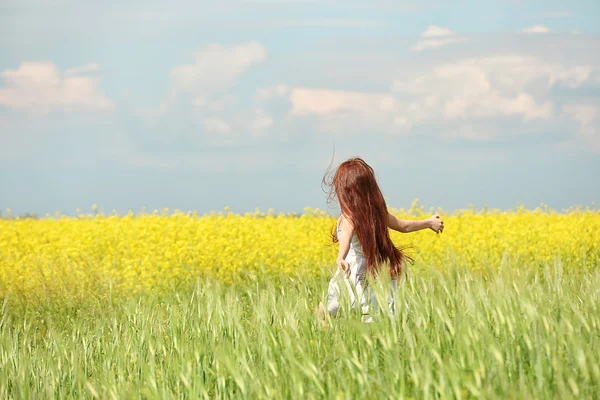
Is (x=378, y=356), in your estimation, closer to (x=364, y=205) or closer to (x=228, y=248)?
(x=364, y=205)

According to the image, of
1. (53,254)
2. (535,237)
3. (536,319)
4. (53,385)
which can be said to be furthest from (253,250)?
(536,319)

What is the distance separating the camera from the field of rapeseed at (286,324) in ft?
10.4

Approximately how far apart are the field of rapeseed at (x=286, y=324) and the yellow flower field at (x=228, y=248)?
36 mm

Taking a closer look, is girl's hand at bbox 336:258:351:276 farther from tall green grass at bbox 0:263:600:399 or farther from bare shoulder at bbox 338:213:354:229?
tall green grass at bbox 0:263:600:399

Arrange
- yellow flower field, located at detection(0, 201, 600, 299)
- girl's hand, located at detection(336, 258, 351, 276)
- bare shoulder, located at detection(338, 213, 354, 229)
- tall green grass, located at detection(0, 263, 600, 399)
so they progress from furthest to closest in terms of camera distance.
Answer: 1. yellow flower field, located at detection(0, 201, 600, 299)
2. bare shoulder, located at detection(338, 213, 354, 229)
3. girl's hand, located at detection(336, 258, 351, 276)
4. tall green grass, located at detection(0, 263, 600, 399)

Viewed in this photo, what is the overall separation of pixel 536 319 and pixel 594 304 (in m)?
0.58

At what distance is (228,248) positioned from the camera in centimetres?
909

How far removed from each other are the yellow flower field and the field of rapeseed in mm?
36

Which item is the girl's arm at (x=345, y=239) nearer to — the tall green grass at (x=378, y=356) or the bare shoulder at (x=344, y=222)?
the bare shoulder at (x=344, y=222)

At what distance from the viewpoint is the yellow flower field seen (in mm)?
8492

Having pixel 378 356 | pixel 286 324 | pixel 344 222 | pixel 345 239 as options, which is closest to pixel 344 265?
pixel 345 239

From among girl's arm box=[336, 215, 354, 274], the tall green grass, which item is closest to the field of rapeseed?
the tall green grass

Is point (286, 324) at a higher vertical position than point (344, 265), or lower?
lower

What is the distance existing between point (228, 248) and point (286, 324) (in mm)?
4893
